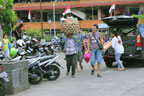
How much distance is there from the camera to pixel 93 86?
742 centimetres

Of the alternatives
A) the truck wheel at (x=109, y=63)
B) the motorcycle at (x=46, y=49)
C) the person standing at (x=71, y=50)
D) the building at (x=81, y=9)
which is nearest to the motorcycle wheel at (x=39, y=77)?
the person standing at (x=71, y=50)

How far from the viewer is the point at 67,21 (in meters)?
8.91

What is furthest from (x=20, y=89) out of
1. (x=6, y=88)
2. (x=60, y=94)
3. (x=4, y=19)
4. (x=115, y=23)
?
(x=4, y=19)

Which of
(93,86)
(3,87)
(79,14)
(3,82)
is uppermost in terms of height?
(79,14)

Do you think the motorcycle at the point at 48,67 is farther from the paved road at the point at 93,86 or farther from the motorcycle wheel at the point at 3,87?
the motorcycle wheel at the point at 3,87

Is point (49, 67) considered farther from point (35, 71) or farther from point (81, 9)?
point (81, 9)

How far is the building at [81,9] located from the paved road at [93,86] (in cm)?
3063

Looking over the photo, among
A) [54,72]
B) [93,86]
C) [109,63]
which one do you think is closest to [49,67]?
[54,72]

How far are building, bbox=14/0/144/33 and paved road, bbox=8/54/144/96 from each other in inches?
1206

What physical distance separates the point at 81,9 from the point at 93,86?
35.1 m

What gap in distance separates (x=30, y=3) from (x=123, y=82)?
37140 mm

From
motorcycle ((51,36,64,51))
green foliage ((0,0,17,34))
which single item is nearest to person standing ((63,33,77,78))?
green foliage ((0,0,17,34))

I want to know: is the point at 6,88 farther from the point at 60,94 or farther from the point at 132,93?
the point at 132,93

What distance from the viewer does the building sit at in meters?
39.3
